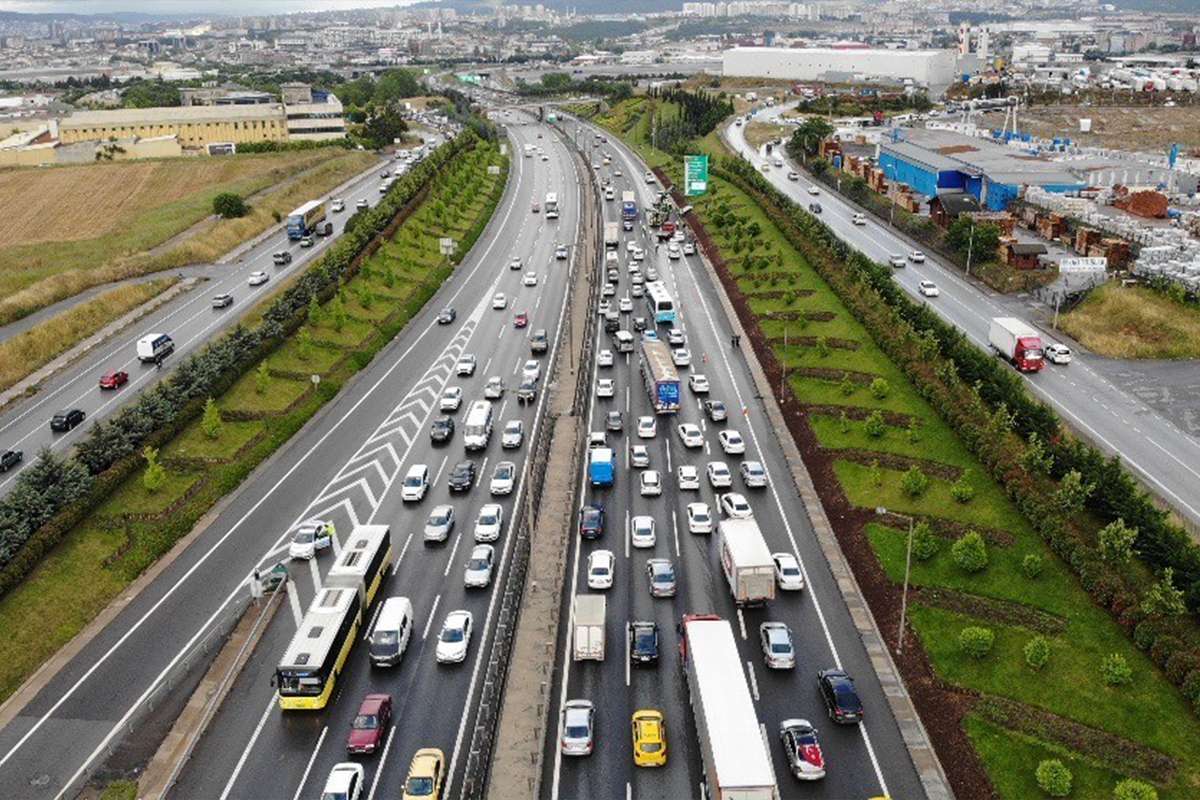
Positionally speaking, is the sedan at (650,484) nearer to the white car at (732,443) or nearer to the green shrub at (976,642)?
the white car at (732,443)

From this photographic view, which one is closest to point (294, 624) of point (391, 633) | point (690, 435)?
point (391, 633)

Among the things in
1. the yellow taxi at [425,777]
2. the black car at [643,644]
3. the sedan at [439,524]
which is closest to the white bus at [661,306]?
the sedan at [439,524]

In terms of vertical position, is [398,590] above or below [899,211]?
below

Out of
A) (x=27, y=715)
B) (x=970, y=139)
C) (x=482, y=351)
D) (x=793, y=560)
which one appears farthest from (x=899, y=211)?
(x=27, y=715)

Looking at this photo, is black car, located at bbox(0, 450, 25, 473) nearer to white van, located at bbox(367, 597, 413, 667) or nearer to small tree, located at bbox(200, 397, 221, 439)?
small tree, located at bbox(200, 397, 221, 439)

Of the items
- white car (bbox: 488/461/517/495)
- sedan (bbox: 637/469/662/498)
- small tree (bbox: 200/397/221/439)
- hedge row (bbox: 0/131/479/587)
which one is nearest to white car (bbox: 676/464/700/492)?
sedan (bbox: 637/469/662/498)

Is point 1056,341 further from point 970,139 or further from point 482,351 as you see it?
point 970,139
